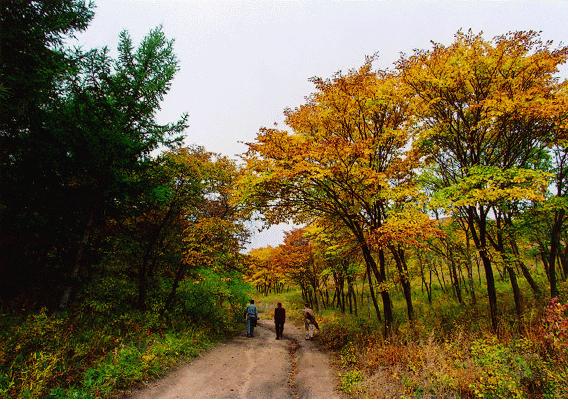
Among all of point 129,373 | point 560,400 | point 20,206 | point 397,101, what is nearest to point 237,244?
point 129,373

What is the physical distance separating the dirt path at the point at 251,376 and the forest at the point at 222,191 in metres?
0.67

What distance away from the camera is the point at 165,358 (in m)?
9.69

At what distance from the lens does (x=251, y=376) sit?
30.8 ft

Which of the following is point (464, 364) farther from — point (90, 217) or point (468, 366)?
point (90, 217)

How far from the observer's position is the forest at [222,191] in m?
7.76

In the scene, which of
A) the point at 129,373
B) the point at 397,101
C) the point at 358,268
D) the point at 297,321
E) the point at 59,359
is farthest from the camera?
the point at 297,321

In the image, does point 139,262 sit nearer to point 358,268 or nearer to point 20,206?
point 20,206

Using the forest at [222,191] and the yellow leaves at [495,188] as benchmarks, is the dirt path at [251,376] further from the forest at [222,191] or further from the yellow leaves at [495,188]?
the yellow leaves at [495,188]

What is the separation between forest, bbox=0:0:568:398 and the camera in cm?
776

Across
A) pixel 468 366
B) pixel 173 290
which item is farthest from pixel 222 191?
pixel 468 366

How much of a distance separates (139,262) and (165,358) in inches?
231

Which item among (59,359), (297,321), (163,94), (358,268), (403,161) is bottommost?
(297,321)

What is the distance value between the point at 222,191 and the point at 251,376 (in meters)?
8.55

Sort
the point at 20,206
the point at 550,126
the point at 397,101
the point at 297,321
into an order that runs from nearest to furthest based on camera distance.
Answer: the point at 20,206, the point at 550,126, the point at 397,101, the point at 297,321
